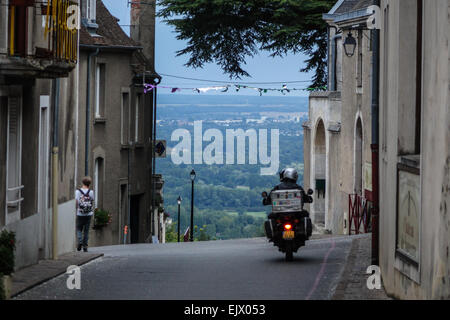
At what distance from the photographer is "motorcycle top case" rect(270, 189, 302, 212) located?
733 inches

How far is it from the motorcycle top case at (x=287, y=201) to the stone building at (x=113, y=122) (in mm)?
16778

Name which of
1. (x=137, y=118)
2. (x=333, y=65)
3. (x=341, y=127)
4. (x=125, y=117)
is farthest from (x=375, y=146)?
(x=333, y=65)

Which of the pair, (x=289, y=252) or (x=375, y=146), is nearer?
(x=375, y=146)

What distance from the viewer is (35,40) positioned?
1833cm

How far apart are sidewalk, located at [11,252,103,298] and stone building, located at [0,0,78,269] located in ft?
0.77

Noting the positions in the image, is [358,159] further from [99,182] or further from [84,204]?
[84,204]

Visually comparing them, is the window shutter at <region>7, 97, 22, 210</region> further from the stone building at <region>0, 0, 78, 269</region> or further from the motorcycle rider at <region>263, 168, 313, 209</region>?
the motorcycle rider at <region>263, 168, 313, 209</region>

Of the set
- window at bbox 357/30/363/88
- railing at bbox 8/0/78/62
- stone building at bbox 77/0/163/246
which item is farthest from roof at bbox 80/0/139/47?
railing at bbox 8/0/78/62

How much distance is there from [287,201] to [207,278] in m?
3.06
